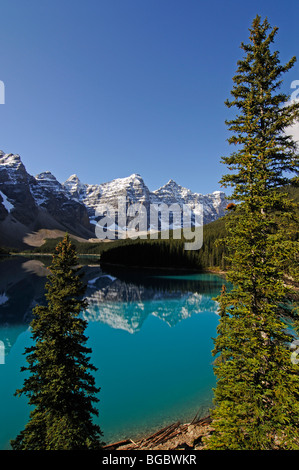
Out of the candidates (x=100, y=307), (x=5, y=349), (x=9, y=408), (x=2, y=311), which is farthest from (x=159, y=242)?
(x=9, y=408)

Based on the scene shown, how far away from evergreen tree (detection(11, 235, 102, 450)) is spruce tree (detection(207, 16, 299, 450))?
4.67 meters

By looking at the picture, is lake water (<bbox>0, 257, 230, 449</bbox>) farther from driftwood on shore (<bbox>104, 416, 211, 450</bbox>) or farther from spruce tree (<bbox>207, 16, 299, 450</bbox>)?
spruce tree (<bbox>207, 16, 299, 450</bbox>)

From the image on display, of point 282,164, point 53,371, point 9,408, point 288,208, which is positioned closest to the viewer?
point 53,371

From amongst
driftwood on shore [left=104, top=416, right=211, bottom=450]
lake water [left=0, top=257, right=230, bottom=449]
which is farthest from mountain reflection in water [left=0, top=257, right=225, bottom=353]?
driftwood on shore [left=104, top=416, right=211, bottom=450]

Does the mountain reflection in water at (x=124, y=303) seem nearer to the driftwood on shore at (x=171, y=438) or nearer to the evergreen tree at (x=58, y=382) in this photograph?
the driftwood on shore at (x=171, y=438)

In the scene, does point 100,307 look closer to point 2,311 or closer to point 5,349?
point 2,311

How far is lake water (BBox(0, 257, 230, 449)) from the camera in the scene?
1359cm

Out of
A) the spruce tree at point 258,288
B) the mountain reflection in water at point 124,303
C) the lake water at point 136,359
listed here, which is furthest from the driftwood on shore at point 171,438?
the mountain reflection in water at point 124,303

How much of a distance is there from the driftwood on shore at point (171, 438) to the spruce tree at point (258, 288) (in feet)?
8.93

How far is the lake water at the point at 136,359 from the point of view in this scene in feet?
44.6

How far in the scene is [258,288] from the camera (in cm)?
788

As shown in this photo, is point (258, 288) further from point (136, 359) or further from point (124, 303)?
point (124, 303)
